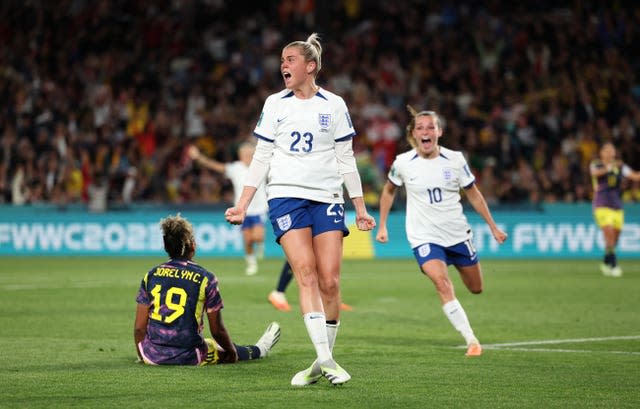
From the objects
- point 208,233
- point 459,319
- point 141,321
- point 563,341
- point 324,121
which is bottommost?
point 563,341

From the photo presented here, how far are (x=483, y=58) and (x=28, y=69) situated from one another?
12.6m

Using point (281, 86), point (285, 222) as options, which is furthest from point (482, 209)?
point (281, 86)

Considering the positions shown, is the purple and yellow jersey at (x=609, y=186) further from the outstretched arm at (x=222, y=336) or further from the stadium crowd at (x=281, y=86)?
the outstretched arm at (x=222, y=336)

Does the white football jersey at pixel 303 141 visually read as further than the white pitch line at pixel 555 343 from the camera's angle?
No

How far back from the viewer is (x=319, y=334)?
862cm

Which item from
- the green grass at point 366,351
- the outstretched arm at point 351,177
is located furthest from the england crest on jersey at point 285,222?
the green grass at point 366,351

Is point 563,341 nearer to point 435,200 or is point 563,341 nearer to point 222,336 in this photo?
point 435,200

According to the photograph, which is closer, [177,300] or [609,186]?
[177,300]

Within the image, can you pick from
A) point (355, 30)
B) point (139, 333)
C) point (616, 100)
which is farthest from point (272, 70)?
point (139, 333)

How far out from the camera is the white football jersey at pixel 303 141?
349 inches

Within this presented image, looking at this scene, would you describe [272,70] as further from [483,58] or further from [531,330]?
[531,330]

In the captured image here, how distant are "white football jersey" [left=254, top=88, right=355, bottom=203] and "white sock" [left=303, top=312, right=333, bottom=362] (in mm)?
901

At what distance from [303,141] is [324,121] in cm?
22

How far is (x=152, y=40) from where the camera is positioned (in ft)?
112
